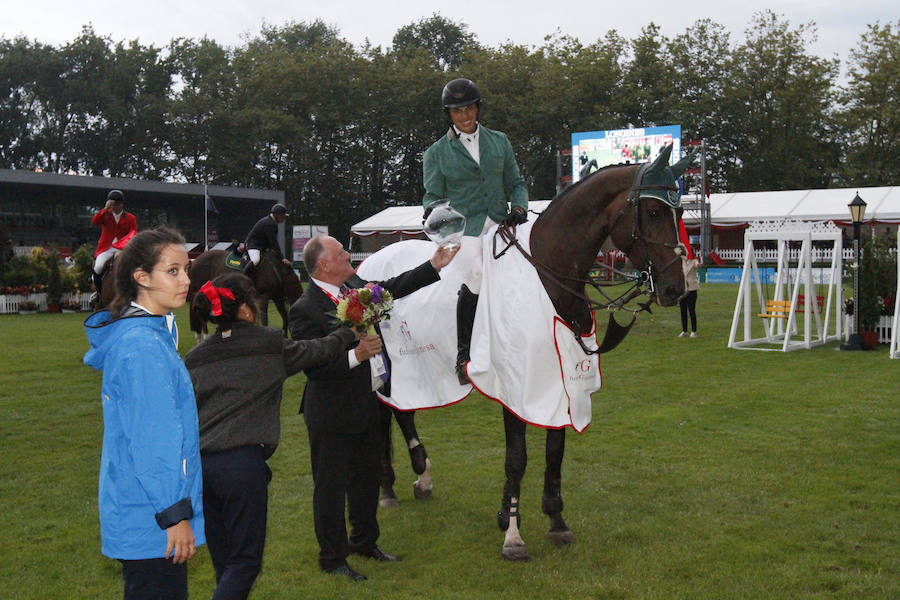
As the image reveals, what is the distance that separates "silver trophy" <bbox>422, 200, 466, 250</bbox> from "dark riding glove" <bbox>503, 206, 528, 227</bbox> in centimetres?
34

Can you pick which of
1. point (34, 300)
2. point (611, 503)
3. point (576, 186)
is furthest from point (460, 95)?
point (34, 300)

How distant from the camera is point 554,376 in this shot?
519 cm

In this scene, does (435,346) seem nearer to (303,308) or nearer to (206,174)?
(303,308)

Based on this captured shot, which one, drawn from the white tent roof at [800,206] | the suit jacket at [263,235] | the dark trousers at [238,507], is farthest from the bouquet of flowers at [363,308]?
the white tent roof at [800,206]

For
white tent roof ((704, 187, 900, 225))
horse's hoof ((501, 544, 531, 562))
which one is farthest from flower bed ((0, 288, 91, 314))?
white tent roof ((704, 187, 900, 225))

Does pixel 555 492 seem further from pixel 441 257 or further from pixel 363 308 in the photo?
pixel 363 308

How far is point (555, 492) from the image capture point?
17.8 ft

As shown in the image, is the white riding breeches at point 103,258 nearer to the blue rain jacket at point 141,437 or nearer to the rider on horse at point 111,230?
the rider on horse at point 111,230

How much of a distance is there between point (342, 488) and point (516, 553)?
4.11ft

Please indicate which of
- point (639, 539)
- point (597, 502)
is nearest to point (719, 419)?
point (597, 502)

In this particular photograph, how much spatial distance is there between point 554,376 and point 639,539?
1353mm

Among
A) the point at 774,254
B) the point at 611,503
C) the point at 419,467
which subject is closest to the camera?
the point at 611,503

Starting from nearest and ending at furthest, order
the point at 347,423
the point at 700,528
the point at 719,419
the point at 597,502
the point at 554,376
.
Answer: the point at 347,423 → the point at 554,376 → the point at 700,528 → the point at 597,502 → the point at 719,419

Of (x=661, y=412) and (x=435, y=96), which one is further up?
(x=435, y=96)
